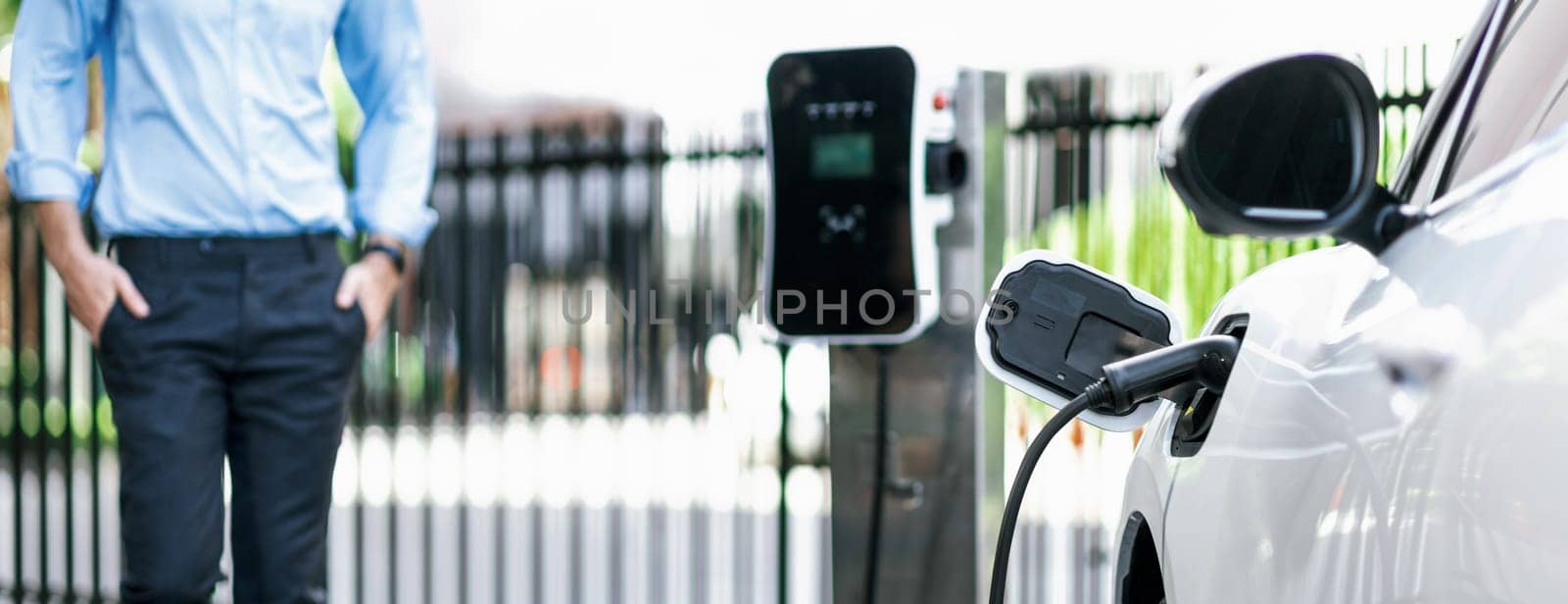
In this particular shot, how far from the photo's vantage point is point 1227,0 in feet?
23.3

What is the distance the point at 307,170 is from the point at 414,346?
3889 mm

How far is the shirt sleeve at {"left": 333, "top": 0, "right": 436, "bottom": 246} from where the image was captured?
2.70 m

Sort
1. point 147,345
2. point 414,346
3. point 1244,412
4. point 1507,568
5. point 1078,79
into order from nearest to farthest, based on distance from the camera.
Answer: point 1507,568 < point 1244,412 < point 147,345 < point 1078,79 < point 414,346

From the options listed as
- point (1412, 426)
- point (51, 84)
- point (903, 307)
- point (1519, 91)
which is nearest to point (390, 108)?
point (51, 84)

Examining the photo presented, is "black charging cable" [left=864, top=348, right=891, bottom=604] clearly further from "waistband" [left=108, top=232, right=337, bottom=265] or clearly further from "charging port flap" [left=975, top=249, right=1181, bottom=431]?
"waistband" [left=108, top=232, right=337, bottom=265]

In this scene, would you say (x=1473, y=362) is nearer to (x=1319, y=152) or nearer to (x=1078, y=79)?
(x=1319, y=152)

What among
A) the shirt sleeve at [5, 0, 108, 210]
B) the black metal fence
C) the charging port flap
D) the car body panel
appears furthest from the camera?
the black metal fence

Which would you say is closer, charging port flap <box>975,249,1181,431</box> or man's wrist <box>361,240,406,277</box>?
charging port flap <box>975,249,1181,431</box>

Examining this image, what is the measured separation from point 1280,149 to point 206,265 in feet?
6.38

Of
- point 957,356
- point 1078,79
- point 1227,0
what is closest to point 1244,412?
point 957,356

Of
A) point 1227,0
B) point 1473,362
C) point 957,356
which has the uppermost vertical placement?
point 1227,0

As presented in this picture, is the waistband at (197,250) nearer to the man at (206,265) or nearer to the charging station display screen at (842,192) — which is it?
the man at (206,265)

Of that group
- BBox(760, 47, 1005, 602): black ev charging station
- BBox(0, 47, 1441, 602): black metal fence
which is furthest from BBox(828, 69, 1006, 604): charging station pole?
BBox(0, 47, 1441, 602): black metal fence

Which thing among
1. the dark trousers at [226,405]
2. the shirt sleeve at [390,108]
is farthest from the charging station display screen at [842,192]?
the dark trousers at [226,405]
